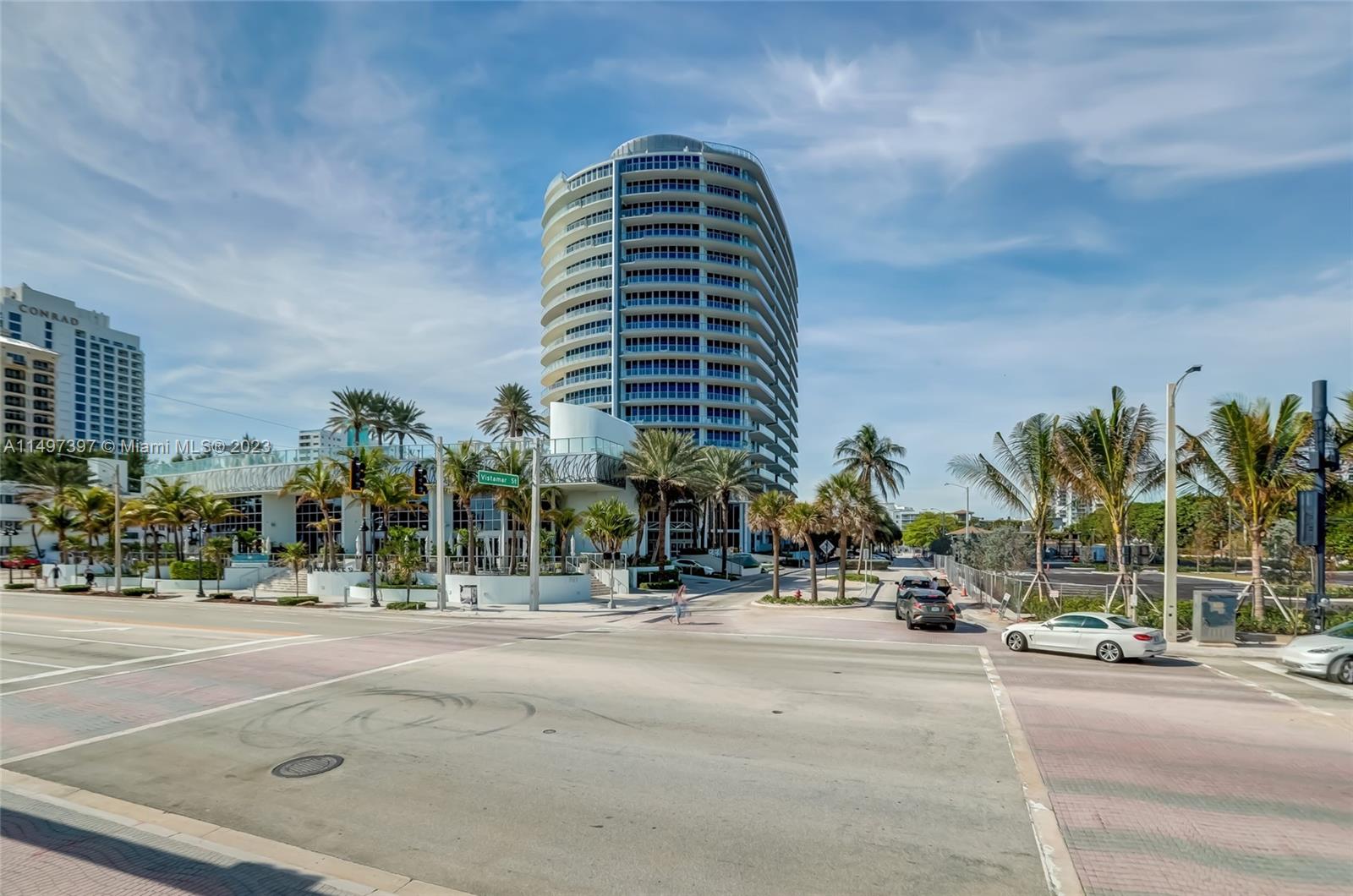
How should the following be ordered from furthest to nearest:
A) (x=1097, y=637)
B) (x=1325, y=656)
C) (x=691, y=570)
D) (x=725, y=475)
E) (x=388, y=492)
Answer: (x=691, y=570)
(x=725, y=475)
(x=388, y=492)
(x=1097, y=637)
(x=1325, y=656)

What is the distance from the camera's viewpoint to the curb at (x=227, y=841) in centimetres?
642

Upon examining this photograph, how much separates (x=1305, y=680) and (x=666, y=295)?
85682 mm

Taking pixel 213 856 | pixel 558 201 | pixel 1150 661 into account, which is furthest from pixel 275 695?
pixel 558 201

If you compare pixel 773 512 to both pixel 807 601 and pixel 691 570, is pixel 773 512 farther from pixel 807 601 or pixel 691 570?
pixel 691 570

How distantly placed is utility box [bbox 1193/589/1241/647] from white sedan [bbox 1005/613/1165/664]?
13.9 ft

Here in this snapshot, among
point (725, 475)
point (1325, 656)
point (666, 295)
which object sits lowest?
point (1325, 656)

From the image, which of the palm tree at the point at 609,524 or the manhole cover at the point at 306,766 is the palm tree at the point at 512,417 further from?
the manhole cover at the point at 306,766

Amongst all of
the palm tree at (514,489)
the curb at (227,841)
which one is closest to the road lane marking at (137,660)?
the curb at (227,841)

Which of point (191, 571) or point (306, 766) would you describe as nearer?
point (306, 766)

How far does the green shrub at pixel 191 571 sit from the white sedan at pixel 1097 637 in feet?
164

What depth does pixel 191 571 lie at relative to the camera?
4953cm

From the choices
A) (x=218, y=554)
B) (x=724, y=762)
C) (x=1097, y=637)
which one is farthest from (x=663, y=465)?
(x=724, y=762)

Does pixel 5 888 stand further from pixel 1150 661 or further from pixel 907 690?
pixel 1150 661

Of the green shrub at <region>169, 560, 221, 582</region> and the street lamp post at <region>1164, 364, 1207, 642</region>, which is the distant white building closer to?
the green shrub at <region>169, 560, 221, 582</region>
